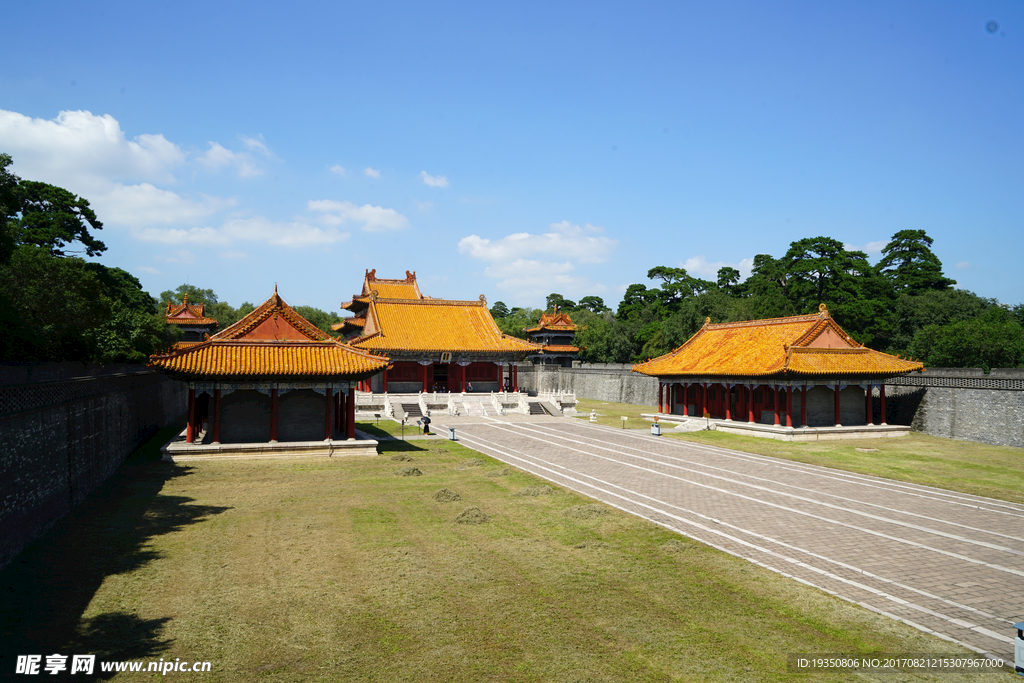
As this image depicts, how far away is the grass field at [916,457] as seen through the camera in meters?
21.0

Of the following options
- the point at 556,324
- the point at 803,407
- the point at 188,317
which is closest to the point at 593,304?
the point at 556,324

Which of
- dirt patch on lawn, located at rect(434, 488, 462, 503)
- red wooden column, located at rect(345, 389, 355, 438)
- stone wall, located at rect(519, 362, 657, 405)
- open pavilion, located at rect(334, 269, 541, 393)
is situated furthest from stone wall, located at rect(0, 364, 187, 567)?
stone wall, located at rect(519, 362, 657, 405)

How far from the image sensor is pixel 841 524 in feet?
51.0

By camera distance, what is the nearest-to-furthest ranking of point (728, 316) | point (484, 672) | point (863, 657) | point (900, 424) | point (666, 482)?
point (484, 672) → point (863, 657) → point (666, 482) → point (900, 424) → point (728, 316)

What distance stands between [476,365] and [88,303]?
27.4 m

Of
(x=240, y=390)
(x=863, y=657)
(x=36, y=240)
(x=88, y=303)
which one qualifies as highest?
(x=36, y=240)

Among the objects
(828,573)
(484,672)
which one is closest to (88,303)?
(484,672)

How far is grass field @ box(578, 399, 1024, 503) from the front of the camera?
2105 centimetres

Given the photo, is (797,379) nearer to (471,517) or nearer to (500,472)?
(500,472)

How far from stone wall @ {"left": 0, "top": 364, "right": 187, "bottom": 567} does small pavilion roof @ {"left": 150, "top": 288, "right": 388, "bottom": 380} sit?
269 cm

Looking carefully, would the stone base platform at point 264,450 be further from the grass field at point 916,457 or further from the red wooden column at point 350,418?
the grass field at point 916,457

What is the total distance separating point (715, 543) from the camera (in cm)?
1384

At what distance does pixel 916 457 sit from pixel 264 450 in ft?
88.8

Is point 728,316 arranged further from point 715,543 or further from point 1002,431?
point 715,543
